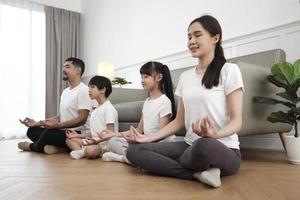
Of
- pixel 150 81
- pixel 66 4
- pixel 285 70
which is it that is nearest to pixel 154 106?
pixel 150 81

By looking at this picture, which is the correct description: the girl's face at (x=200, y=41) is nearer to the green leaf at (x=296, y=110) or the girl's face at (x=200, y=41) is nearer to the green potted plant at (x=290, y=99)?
the green potted plant at (x=290, y=99)

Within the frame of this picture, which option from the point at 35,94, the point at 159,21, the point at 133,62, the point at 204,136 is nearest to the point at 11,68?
the point at 35,94

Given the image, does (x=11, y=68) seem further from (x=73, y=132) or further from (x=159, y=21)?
(x=73, y=132)

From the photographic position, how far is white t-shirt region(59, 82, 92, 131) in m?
2.45

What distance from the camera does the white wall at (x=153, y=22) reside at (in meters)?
2.64

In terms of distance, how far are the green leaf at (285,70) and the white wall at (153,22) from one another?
0.88 m

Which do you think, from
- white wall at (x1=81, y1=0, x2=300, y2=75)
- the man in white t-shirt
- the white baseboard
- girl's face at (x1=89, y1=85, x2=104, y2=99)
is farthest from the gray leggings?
white wall at (x1=81, y1=0, x2=300, y2=75)

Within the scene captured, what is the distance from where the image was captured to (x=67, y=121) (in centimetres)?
243

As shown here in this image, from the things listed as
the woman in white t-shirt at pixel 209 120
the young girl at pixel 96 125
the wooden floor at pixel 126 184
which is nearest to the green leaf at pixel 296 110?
the wooden floor at pixel 126 184

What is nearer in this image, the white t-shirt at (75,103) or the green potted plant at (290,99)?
the green potted plant at (290,99)

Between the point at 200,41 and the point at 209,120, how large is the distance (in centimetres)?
41

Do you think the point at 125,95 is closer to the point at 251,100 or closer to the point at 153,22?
the point at 153,22

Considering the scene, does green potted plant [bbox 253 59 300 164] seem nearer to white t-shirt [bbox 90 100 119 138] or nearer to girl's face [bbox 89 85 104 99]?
white t-shirt [bbox 90 100 119 138]

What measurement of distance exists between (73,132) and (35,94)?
3.04 m
